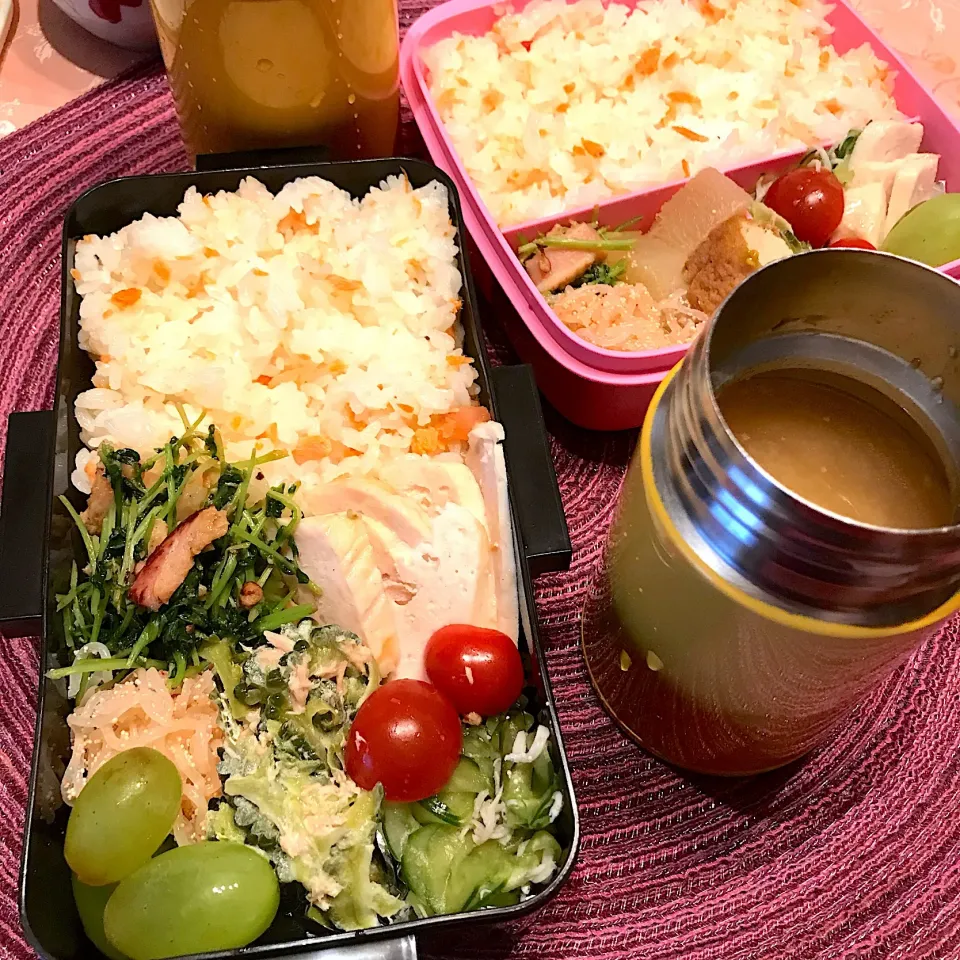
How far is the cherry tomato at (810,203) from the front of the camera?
61.0 inches

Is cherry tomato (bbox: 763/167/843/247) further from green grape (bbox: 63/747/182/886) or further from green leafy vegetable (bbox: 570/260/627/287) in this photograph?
green grape (bbox: 63/747/182/886)

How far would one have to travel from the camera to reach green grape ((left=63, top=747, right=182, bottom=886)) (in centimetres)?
87

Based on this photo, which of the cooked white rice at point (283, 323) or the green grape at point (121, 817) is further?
the cooked white rice at point (283, 323)

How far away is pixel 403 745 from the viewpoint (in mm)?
923

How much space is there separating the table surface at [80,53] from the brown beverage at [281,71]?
0.43m

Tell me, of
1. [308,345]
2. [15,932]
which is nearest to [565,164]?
[308,345]

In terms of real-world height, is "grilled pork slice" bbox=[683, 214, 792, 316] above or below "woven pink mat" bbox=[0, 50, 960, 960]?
above

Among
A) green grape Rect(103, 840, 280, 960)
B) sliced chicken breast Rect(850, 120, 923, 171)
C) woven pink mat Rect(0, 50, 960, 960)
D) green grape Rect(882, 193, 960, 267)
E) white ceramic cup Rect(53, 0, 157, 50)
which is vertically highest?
white ceramic cup Rect(53, 0, 157, 50)

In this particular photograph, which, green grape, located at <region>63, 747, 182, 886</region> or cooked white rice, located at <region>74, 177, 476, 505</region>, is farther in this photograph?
cooked white rice, located at <region>74, 177, 476, 505</region>

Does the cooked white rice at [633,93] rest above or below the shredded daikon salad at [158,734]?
above

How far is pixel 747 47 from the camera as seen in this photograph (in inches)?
72.3

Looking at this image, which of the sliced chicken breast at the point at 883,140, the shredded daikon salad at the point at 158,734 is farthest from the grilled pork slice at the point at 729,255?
the shredded daikon salad at the point at 158,734

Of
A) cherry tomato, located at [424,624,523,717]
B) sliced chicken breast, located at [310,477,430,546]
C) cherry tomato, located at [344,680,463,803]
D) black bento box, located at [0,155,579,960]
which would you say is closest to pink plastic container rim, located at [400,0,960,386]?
black bento box, located at [0,155,579,960]

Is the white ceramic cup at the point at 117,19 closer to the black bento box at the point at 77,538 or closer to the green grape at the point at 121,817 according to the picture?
the black bento box at the point at 77,538
